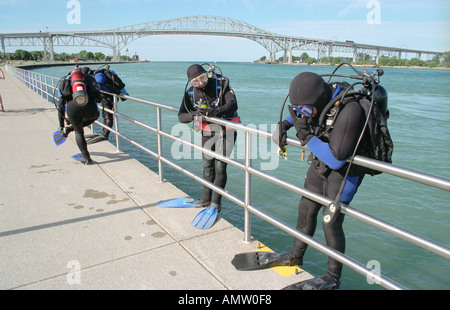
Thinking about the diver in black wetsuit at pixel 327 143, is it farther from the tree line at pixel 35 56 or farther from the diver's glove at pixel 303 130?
the tree line at pixel 35 56

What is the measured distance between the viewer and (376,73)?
232 cm

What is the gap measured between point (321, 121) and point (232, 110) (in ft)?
5.05

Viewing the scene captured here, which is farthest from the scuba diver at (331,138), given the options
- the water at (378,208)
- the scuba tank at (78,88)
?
the scuba tank at (78,88)

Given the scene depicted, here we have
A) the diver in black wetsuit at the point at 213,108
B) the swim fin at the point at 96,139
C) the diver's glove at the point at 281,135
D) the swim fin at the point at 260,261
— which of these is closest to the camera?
the diver's glove at the point at 281,135

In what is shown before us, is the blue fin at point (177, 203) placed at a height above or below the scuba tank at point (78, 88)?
below

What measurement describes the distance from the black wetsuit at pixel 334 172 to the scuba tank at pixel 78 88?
11.9ft

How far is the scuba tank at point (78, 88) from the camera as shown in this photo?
4.82 meters

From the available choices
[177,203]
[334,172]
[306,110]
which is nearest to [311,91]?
[306,110]

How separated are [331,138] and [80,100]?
3.92 m

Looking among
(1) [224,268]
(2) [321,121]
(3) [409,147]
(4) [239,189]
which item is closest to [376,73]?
(2) [321,121]

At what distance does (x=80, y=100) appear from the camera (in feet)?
15.9

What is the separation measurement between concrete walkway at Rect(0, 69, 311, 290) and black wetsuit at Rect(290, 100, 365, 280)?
1.26 ft
